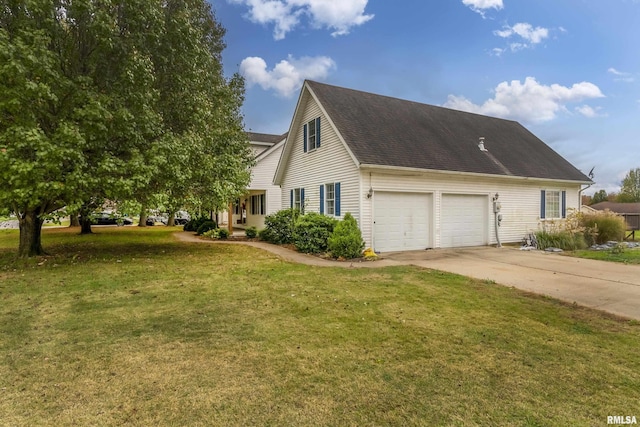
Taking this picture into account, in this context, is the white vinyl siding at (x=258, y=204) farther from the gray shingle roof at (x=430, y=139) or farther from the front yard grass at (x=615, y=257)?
the front yard grass at (x=615, y=257)

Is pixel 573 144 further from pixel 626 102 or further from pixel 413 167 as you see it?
pixel 413 167

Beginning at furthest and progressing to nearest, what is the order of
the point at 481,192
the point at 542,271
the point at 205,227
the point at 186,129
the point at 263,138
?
the point at 263,138, the point at 205,227, the point at 481,192, the point at 186,129, the point at 542,271

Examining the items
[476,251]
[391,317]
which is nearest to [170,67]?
[391,317]

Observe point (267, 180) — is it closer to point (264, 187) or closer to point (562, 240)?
point (264, 187)

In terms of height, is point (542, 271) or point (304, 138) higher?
point (304, 138)

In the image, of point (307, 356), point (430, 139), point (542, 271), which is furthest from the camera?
point (430, 139)

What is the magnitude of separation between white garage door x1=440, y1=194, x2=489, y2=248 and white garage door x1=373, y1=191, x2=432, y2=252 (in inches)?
29.9

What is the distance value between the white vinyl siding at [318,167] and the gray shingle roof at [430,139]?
0.70 meters

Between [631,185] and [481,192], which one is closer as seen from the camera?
[481,192]

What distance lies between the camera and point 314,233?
11664 millimetres

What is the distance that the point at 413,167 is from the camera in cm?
1175

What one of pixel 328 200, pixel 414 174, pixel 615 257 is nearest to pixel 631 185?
pixel 615 257

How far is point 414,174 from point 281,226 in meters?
5.78

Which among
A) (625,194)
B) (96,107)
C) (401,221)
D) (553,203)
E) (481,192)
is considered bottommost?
(401,221)
